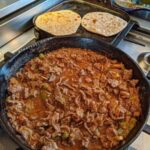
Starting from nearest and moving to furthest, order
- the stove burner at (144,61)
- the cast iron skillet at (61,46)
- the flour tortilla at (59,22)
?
the cast iron skillet at (61,46) → the stove burner at (144,61) → the flour tortilla at (59,22)

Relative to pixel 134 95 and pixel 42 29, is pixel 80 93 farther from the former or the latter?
pixel 42 29

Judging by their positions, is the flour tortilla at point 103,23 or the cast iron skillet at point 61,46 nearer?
the cast iron skillet at point 61,46

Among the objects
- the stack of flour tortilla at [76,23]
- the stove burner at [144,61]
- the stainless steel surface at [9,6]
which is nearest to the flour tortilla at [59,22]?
the stack of flour tortilla at [76,23]

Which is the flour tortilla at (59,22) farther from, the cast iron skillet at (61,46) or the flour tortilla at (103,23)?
the cast iron skillet at (61,46)

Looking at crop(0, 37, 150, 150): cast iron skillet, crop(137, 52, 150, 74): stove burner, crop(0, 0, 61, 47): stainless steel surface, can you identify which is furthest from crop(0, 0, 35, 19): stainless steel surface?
crop(137, 52, 150, 74): stove burner

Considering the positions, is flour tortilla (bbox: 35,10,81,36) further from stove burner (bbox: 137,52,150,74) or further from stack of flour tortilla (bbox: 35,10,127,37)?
stove burner (bbox: 137,52,150,74)

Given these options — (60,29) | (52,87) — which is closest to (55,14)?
(60,29)
